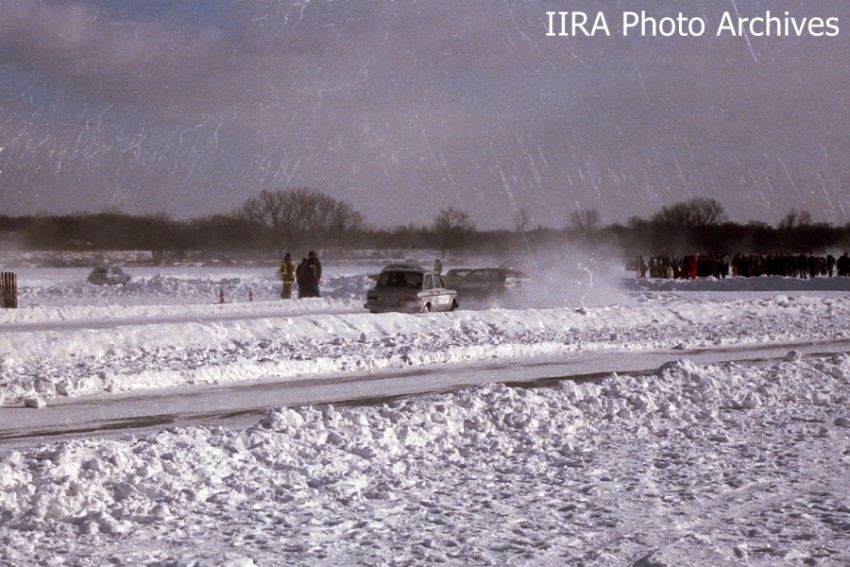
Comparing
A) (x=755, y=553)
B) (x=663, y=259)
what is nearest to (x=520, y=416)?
(x=755, y=553)

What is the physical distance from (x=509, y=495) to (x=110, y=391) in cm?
797

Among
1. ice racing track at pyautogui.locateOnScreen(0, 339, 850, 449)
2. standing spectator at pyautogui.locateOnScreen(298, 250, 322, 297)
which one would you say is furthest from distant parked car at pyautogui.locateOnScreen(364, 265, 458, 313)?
ice racing track at pyautogui.locateOnScreen(0, 339, 850, 449)

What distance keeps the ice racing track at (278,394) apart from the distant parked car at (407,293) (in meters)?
8.10

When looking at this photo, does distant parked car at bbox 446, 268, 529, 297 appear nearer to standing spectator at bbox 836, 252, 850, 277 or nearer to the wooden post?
the wooden post

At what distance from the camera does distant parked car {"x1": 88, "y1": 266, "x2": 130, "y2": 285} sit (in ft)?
163

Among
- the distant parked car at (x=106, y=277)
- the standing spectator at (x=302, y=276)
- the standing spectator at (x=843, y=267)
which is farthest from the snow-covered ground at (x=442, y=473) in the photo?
the standing spectator at (x=843, y=267)

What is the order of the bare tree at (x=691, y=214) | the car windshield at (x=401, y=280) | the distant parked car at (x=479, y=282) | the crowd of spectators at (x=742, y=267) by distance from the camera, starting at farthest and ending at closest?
the bare tree at (x=691, y=214) → the crowd of spectators at (x=742, y=267) → the distant parked car at (x=479, y=282) → the car windshield at (x=401, y=280)

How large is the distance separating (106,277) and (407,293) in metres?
30.2

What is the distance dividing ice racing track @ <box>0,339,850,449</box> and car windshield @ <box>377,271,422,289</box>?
28.1 ft

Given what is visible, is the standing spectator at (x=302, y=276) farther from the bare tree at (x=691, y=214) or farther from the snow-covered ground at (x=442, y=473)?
the bare tree at (x=691, y=214)

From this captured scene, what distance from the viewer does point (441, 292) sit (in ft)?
89.1

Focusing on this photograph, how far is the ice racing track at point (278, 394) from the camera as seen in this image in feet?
33.4

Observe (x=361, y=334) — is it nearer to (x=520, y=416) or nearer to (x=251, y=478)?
(x=520, y=416)

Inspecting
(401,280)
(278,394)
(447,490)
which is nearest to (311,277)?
(401,280)
